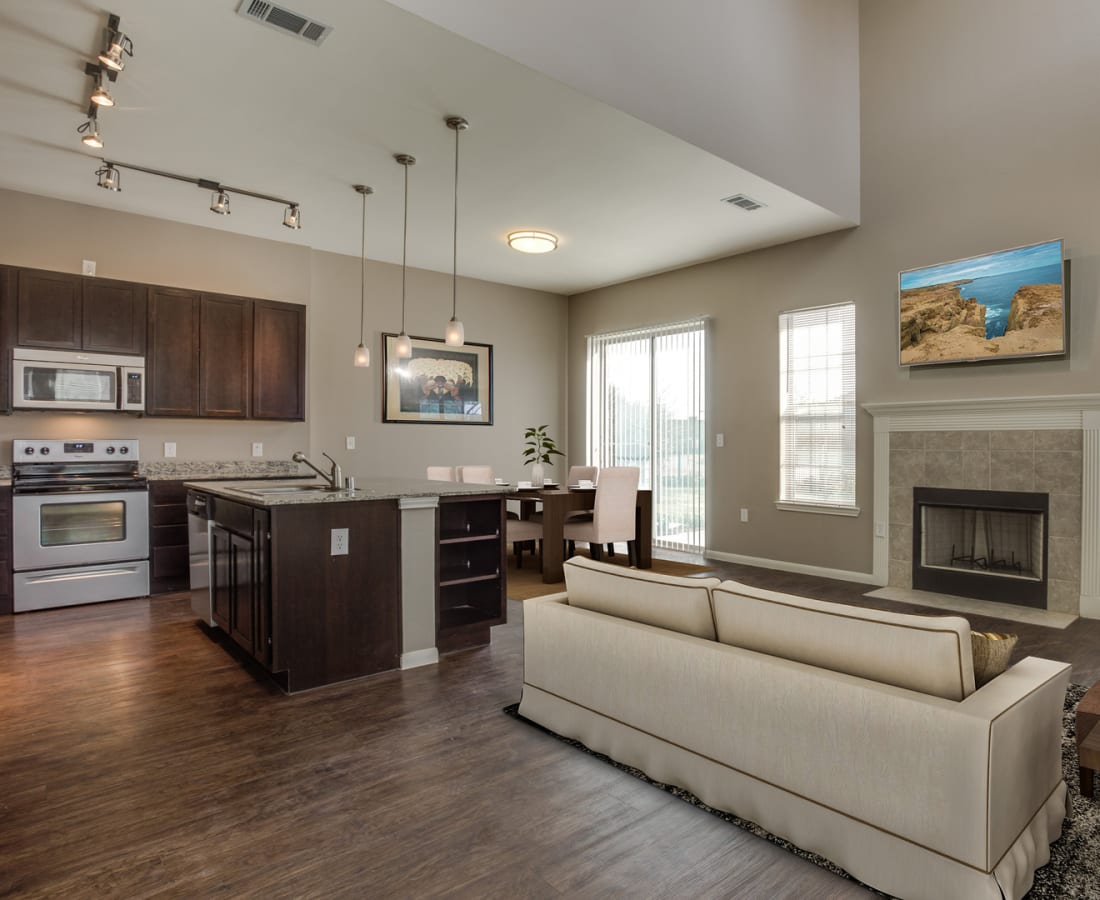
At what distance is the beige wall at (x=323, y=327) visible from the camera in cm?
498

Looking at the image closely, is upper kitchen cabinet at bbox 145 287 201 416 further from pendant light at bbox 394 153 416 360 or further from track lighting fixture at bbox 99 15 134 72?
track lighting fixture at bbox 99 15 134 72

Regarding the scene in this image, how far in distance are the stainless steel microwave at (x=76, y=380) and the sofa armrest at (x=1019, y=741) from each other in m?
5.51

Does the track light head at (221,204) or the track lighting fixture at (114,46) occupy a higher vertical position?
the track lighting fixture at (114,46)

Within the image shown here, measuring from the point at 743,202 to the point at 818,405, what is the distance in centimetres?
194

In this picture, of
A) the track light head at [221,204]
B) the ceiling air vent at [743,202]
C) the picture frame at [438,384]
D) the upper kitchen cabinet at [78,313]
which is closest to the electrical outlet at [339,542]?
the track light head at [221,204]

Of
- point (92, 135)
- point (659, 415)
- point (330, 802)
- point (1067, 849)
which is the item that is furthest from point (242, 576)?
point (659, 415)

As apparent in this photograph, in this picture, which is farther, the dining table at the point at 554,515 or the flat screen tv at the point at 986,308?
the dining table at the point at 554,515

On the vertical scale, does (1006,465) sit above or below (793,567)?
above

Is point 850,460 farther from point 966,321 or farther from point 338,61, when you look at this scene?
point 338,61

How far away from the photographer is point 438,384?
7.13m

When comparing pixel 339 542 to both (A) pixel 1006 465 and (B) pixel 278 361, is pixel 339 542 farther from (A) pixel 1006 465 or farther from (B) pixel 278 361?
(A) pixel 1006 465

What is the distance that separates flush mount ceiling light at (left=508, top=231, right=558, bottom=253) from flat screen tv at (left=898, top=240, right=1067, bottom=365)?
2829mm

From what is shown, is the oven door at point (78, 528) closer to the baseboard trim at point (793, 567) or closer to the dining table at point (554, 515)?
the dining table at point (554, 515)

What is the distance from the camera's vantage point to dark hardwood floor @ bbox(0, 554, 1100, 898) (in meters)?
1.72
